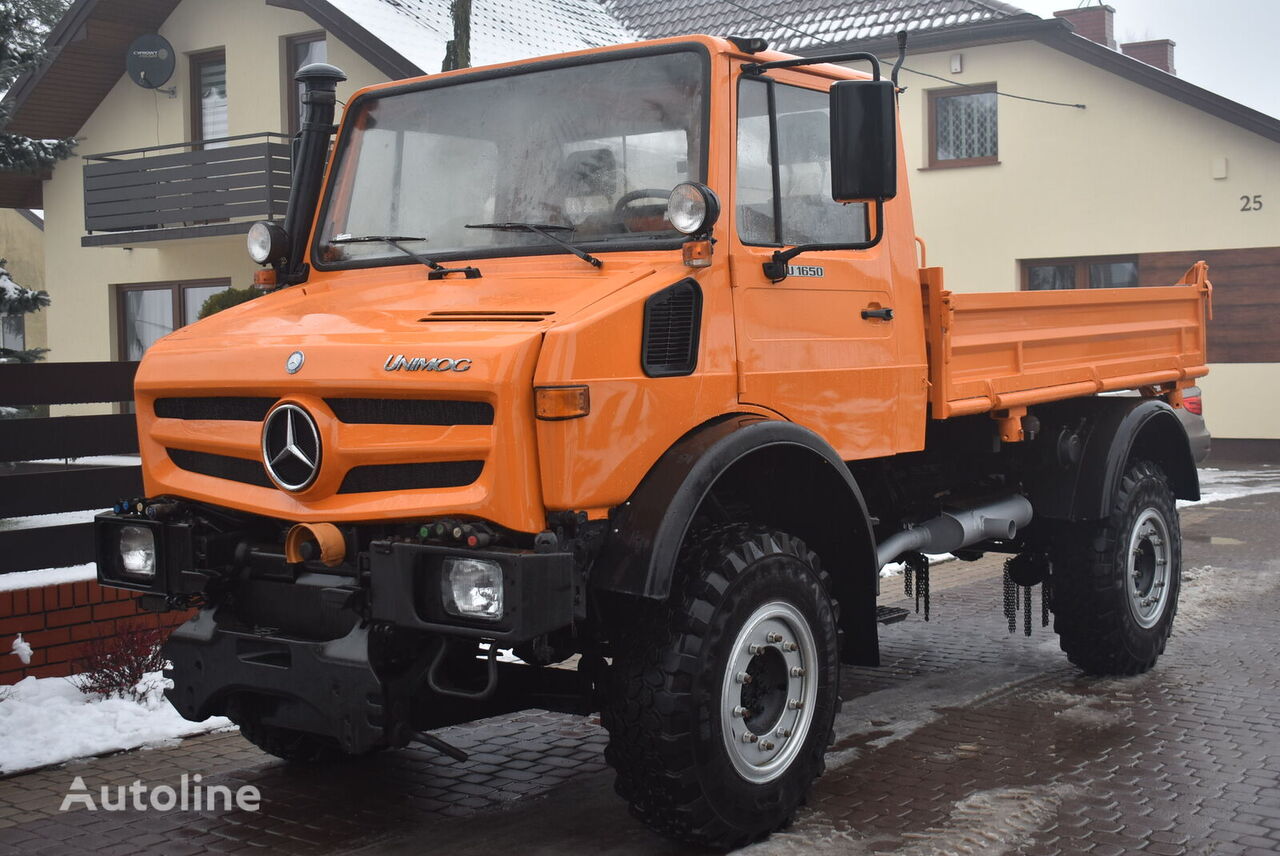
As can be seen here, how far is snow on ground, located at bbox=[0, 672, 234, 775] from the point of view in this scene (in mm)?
5895

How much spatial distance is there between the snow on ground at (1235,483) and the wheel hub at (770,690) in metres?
10.4

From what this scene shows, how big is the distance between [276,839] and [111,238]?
16.8 m

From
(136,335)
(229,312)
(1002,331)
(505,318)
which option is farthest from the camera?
(136,335)

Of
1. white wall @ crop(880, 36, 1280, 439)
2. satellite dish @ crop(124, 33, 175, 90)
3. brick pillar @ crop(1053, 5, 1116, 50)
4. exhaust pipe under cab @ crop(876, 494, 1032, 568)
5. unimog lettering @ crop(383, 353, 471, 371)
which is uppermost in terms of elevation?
brick pillar @ crop(1053, 5, 1116, 50)

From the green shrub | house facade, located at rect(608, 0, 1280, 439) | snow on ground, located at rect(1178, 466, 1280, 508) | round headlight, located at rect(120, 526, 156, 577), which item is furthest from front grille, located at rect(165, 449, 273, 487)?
house facade, located at rect(608, 0, 1280, 439)

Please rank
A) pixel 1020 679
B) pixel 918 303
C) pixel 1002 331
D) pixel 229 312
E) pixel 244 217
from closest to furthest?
pixel 229 312 → pixel 918 303 → pixel 1002 331 → pixel 1020 679 → pixel 244 217

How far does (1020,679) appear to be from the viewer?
283 inches

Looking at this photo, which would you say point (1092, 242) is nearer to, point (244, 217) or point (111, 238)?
point (244, 217)

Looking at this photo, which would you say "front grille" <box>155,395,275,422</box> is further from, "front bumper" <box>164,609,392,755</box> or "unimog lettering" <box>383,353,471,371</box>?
"front bumper" <box>164,609,392,755</box>

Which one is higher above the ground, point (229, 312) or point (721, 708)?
point (229, 312)

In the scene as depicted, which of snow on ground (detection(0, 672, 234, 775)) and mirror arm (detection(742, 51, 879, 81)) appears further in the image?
snow on ground (detection(0, 672, 234, 775))

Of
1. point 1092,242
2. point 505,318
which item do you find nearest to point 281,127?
point 1092,242

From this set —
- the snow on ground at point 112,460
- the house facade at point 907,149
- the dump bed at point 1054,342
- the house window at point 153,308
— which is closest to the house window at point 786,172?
the dump bed at point 1054,342

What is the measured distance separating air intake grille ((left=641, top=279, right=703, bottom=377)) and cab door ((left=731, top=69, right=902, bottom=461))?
0.77ft
